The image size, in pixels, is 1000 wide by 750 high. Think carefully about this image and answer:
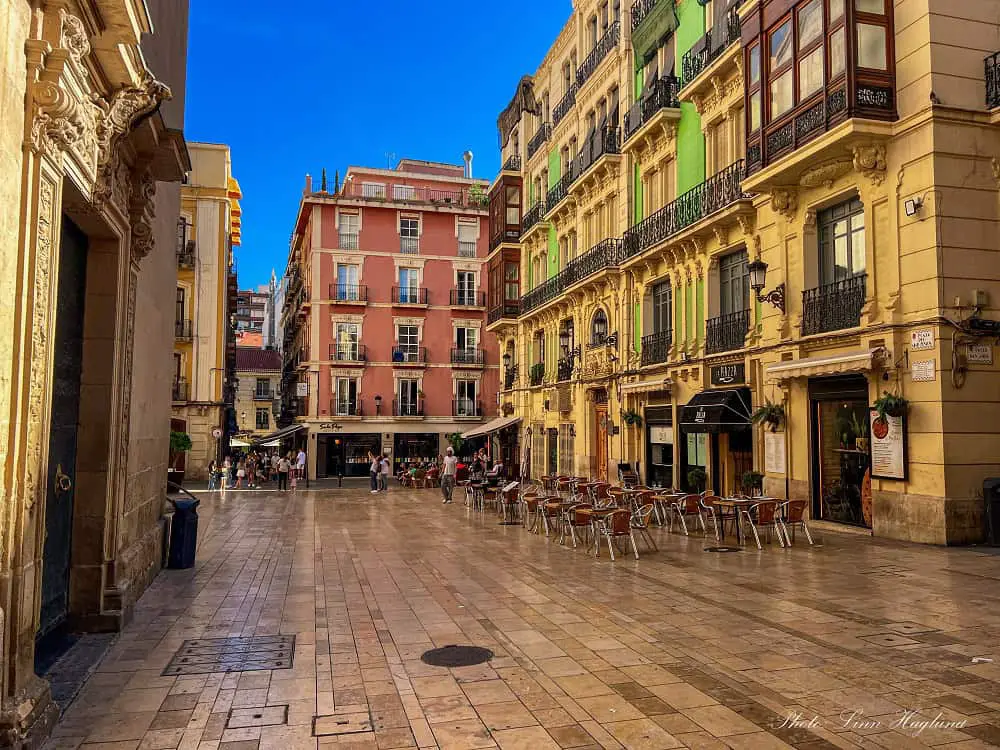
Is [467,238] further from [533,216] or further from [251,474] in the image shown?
[251,474]

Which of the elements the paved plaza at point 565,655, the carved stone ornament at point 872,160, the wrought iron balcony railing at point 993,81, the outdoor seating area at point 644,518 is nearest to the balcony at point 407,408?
the outdoor seating area at point 644,518

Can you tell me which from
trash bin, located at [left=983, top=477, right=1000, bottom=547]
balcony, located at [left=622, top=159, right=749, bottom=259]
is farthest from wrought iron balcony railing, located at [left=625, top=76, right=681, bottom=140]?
trash bin, located at [left=983, top=477, right=1000, bottom=547]

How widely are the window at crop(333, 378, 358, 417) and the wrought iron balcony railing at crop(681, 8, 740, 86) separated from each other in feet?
88.4

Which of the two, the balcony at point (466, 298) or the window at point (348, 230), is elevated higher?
the window at point (348, 230)

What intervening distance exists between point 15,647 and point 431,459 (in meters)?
39.0

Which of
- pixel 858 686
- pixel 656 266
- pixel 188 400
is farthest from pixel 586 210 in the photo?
pixel 858 686

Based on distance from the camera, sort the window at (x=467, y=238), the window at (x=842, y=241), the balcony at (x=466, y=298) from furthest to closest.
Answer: the window at (x=467, y=238) < the balcony at (x=466, y=298) < the window at (x=842, y=241)

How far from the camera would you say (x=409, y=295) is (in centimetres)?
4462

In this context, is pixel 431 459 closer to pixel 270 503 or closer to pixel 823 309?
pixel 270 503

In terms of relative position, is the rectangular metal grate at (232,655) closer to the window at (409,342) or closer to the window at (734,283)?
the window at (734,283)

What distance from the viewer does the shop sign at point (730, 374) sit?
17953 millimetres

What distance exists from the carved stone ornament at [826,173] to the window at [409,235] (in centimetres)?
3182

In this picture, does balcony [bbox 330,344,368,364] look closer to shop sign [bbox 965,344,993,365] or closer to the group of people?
the group of people

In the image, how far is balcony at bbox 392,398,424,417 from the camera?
142 feet
